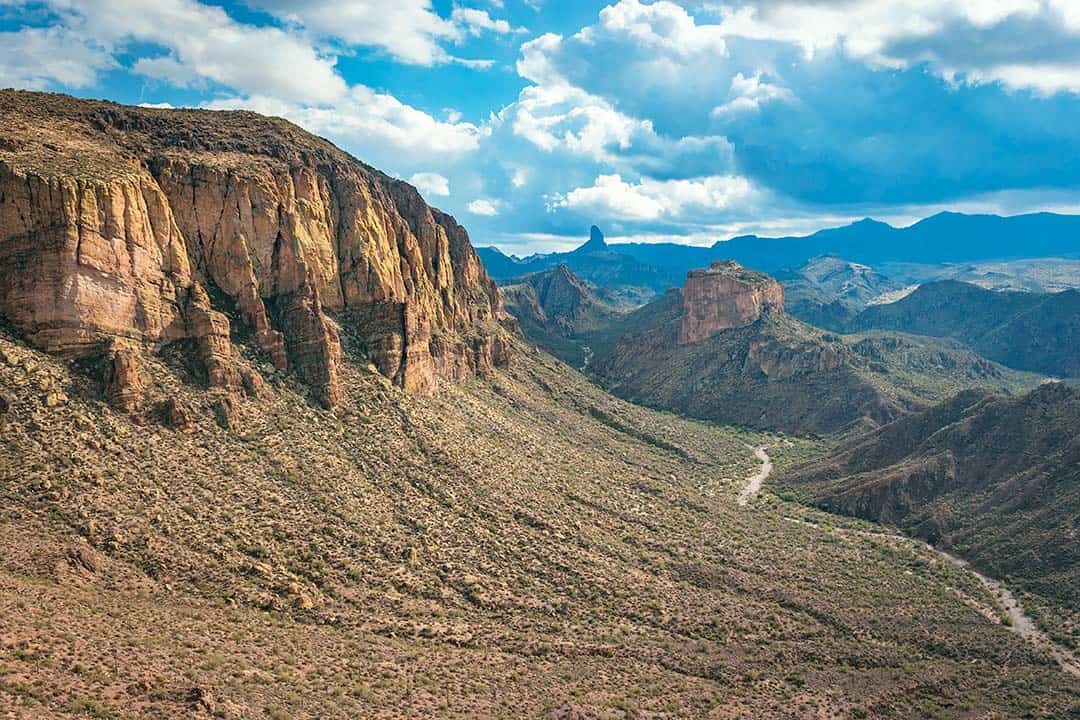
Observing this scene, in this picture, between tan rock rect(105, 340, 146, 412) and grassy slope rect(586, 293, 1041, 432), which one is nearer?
tan rock rect(105, 340, 146, 412)

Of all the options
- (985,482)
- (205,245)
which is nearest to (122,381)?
(205,245)

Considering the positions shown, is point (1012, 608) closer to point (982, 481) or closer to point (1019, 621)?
point (1019, 621)

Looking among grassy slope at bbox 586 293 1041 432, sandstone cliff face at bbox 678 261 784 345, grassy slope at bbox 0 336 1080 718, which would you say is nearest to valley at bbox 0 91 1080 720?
grassy slope at bbox 0 336 1080 718

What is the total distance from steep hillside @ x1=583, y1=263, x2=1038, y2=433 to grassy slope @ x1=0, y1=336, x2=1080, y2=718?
7527 centimetres

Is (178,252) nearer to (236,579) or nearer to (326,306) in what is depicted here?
(326,306)

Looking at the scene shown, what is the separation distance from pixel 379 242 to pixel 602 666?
59.7 meters

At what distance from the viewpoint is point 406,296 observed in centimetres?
9331

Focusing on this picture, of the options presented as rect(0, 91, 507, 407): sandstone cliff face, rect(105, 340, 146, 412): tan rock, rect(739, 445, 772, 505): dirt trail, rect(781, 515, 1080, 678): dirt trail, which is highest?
rect(0, 91, 507, 407): sandstone cliff face

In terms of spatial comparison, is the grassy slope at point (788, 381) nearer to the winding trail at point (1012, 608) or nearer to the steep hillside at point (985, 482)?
the steep hillside at point (985, 482)

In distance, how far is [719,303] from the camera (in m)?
192

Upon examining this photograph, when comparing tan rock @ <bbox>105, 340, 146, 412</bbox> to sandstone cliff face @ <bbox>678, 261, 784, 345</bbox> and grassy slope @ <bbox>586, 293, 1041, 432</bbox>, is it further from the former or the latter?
sandstone cliff face @ <bbox>678, 261, 784, 345</bbox>

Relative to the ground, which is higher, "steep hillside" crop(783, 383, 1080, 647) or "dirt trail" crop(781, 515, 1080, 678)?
"steep hillside" crop(783, 383, 1080, 647)

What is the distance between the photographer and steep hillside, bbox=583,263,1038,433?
15500 cm

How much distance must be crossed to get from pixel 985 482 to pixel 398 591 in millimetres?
76979
